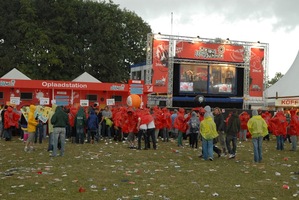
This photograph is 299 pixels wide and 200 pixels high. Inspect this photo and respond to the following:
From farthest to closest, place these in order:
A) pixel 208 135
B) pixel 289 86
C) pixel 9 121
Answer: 1. pixel 289 86
2. pixel 9 121
3. pixel 208 135

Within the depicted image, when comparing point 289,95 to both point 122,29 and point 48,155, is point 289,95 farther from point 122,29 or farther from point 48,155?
point 48,155

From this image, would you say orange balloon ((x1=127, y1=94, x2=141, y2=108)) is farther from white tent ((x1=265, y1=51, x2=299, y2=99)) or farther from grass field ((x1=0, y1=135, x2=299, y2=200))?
white tent ((x1=265, y1=51, x2=299, y2=99))

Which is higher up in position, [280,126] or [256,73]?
[256,73]

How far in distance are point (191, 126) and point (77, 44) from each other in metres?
31.1

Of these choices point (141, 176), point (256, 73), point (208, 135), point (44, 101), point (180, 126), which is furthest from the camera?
point (256, 73)

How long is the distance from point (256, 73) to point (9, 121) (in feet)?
83.2

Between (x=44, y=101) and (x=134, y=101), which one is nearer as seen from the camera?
Result: (x=44, y=101)

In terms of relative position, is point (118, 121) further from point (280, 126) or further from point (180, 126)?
point (280, 126)

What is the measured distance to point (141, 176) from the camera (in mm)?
11312

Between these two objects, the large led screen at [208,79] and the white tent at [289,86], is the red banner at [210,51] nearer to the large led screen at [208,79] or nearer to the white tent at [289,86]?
the large led screen at [208,79]

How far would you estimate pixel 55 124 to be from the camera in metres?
15.0

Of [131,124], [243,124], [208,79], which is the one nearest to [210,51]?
[208,79]

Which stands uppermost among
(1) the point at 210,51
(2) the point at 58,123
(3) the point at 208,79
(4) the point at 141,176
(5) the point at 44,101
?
(1) the point at 210,51

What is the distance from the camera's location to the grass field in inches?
360
